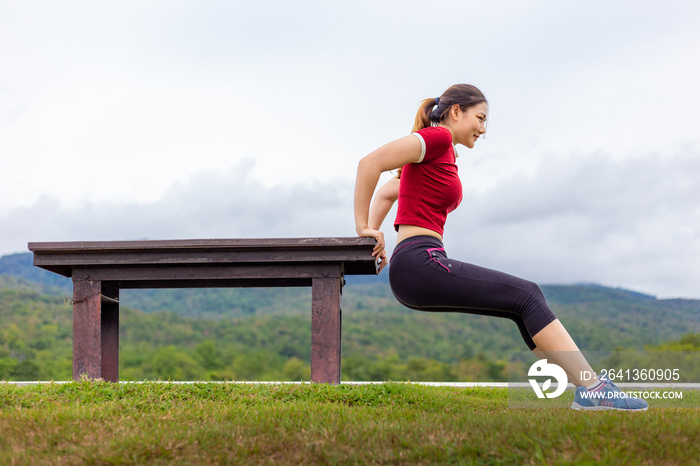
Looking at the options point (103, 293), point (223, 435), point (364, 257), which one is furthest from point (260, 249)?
point (223, 435)

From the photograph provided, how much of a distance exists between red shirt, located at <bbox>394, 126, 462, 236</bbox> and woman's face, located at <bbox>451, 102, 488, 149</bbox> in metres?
0.20

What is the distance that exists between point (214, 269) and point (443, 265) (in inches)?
92.6

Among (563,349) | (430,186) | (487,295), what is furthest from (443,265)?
(563,349)

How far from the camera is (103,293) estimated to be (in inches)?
217

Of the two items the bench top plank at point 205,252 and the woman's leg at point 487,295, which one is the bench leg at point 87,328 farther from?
the woman's leg at point 487,295

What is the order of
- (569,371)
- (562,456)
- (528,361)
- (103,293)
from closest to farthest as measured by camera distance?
1. (562,456)
2. (569,371)
3. (528,361)
4. (103,293)

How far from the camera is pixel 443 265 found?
3.44m

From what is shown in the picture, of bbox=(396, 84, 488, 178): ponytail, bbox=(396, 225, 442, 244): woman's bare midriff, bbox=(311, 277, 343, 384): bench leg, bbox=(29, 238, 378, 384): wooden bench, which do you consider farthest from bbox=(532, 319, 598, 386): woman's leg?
bbox=(311, 277, 343, 384): bench leg

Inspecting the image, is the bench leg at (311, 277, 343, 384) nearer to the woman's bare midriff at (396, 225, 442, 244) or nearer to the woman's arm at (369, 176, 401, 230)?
the woman's arm at (369, 176, 401, 230)

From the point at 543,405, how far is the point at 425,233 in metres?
1.43

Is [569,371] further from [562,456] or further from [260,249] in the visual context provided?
[260,249]

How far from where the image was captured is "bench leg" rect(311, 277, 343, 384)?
4.78 meters

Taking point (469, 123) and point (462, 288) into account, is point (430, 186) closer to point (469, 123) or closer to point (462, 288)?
point (469, 123)

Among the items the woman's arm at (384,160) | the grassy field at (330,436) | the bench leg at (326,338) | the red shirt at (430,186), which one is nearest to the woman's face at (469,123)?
the red shirt at (430,186)
